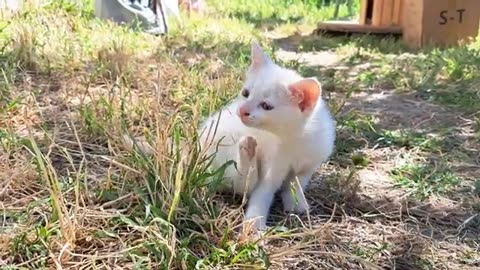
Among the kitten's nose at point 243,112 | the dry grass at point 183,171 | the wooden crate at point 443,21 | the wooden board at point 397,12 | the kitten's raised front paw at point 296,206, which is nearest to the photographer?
the dry grass at point 183,171

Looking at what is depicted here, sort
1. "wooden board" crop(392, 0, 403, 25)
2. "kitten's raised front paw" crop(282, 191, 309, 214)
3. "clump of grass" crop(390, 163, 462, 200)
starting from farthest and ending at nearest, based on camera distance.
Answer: "wooden board" crop(392, 0, 403, 25), "clump of grass" crop(390, 163, 462, 200), "kitten's raised front paw" crop(282, 191, 309, 214)

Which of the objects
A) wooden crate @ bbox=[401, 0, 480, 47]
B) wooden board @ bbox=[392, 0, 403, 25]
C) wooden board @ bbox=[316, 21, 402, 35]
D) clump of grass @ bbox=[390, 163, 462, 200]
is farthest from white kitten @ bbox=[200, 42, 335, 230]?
wooden board @ bbox=[392, 0, 403, 25]

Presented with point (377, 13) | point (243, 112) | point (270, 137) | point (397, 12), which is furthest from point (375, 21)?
point (243, 112)

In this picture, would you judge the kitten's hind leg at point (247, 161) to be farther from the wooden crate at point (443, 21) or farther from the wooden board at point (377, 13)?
the wooden board at point (377, 13)

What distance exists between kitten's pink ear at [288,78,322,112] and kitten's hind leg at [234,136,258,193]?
0.56ft

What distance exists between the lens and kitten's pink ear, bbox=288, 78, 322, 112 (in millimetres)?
1724

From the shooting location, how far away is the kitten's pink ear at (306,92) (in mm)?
1724

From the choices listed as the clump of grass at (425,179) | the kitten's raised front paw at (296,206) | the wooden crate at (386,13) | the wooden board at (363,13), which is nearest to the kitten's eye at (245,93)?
the kitten's raised front paw at (296,206)

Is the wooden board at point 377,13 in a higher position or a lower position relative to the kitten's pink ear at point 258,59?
lower

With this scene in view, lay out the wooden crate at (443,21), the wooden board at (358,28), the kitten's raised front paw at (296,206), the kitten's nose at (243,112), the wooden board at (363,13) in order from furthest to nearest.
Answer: the wooden board at (363,13) < the wooden board at (358,28) < the wooden crate at (443,21) < the kitten's raised front paw at (296,206) < the kitten's nose at (243,112)

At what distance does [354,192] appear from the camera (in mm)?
1995

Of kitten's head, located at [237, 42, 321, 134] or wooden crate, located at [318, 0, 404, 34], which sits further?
wooden crate, located at [318, 0, 404, 34]

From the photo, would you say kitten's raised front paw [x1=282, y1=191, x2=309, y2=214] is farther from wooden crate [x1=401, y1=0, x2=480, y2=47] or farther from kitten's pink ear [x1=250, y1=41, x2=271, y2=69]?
wooden crate [x1=401, y1=0, x2=480, y2=47]

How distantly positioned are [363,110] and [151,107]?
1069 mm
